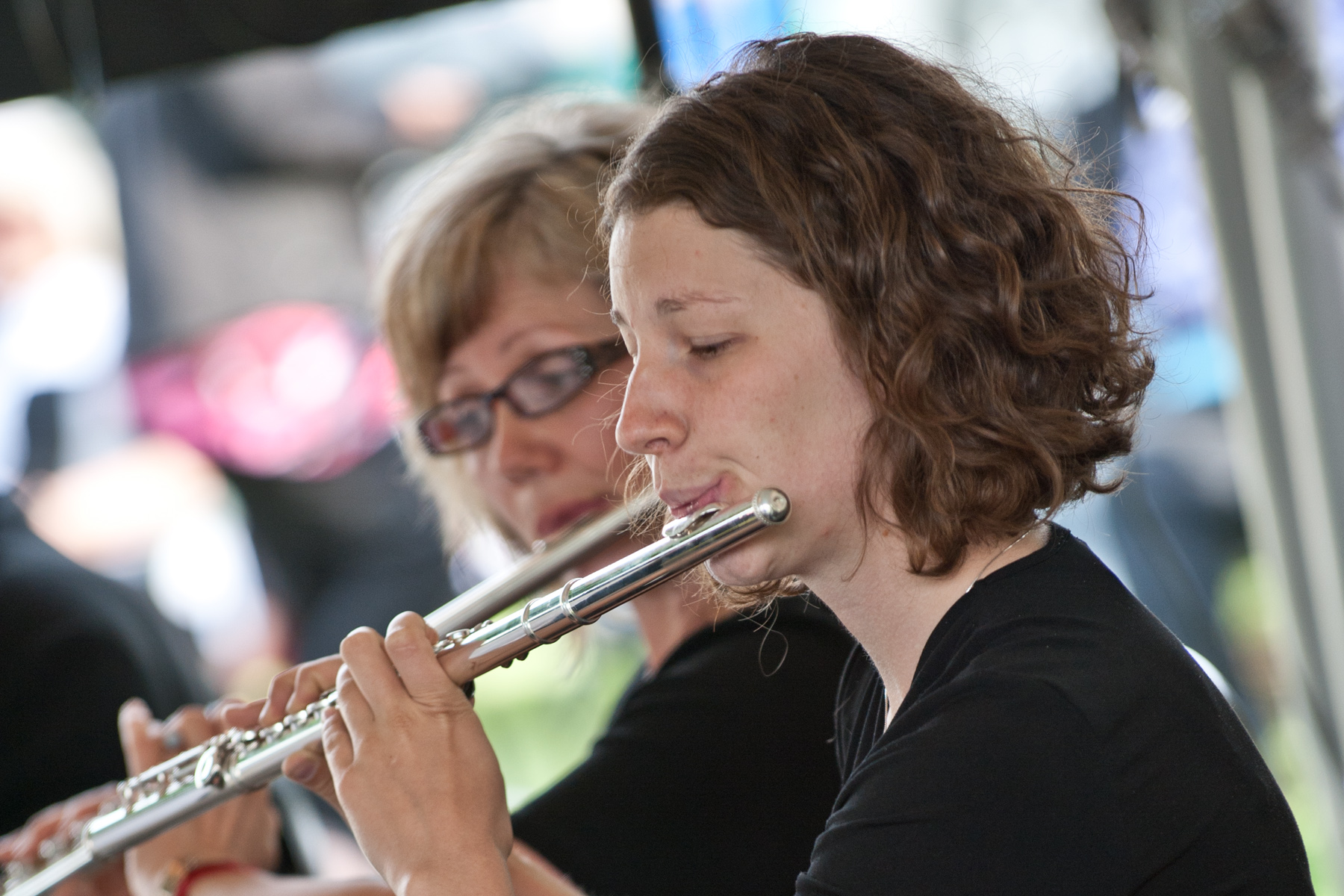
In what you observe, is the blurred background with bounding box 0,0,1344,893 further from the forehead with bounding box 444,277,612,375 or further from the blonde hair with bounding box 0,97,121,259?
the forehead with bounding box 444,277,612,375

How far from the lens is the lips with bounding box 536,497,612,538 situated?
5.04 feet

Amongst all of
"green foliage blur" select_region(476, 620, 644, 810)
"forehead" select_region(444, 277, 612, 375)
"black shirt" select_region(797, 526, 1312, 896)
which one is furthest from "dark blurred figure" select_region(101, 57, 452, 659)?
"black shirt" select_region(797, 526, 1312, 896)

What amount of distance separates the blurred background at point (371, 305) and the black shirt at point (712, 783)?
33.4 inches

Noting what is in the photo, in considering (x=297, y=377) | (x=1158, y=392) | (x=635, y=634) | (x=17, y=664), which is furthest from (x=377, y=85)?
(x=1158, y=392)

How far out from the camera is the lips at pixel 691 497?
0.93 meters

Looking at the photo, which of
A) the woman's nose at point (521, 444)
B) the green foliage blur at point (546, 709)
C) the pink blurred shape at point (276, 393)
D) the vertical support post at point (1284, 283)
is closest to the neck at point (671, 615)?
the woman's nose at point (521, 444)

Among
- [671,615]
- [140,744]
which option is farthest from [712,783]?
[140,744]

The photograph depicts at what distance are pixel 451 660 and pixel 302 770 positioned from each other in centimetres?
25

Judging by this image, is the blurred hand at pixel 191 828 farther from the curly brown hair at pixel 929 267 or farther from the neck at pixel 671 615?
the curly brown hair at pixel 929 267

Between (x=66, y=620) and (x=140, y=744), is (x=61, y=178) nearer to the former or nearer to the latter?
(x=66, y=620)

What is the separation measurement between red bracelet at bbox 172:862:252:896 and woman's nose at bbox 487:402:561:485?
1.93 feet

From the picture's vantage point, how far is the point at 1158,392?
2625mm

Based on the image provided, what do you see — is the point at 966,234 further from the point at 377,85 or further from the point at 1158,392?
the point at 377,85

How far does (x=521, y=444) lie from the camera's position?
5.02 ft
